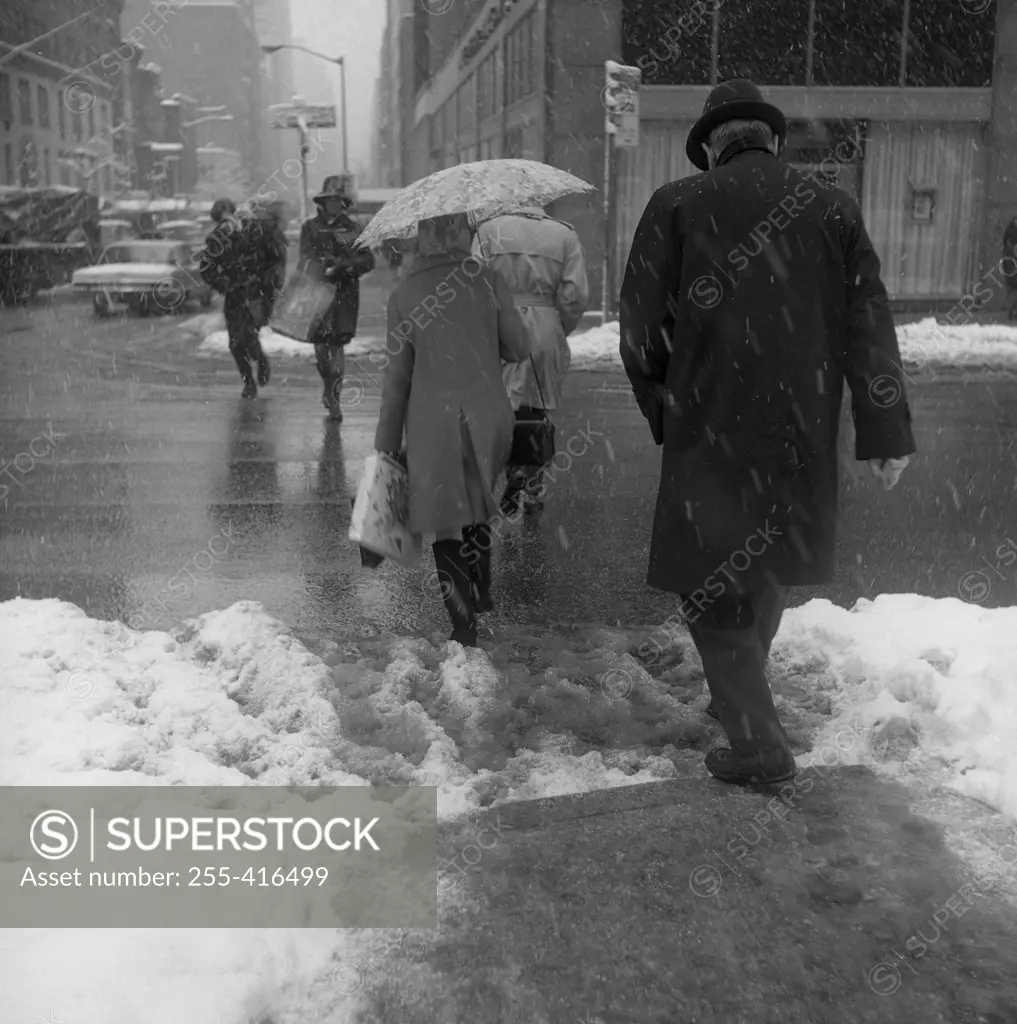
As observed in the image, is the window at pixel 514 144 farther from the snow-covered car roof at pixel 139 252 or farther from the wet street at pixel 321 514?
the wet street at pixel 321 514

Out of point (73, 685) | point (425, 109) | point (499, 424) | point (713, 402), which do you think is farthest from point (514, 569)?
point (425, 109)

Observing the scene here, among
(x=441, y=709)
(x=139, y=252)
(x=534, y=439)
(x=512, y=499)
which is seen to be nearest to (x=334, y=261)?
(x=512, y=499)

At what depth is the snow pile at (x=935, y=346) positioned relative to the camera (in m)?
15.9

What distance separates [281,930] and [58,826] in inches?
35.8

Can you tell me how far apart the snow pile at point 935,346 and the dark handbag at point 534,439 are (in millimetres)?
8583

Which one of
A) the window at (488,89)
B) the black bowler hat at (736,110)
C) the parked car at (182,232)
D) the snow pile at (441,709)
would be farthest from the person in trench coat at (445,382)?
A: the parked car at (182,232)

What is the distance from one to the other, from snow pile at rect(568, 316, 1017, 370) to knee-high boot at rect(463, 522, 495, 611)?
1036cm

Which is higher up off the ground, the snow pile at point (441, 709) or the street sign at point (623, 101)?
the street sign at point (623, 101)

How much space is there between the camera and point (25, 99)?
57406 mm

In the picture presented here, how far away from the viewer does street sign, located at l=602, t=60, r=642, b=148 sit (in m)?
17.3

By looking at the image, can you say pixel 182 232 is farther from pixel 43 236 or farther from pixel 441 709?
pixel 441 709

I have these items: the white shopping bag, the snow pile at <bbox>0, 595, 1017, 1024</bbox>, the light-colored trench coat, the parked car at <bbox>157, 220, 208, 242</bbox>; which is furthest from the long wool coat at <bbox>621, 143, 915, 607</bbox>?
the parked car at <bbox>157, 220, 208, 242</bbox>

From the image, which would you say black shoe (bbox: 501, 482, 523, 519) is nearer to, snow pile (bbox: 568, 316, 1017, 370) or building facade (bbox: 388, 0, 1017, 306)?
snow pile (bbox: 568, 316, 1017, 370)

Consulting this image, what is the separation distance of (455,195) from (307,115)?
74.0ft
